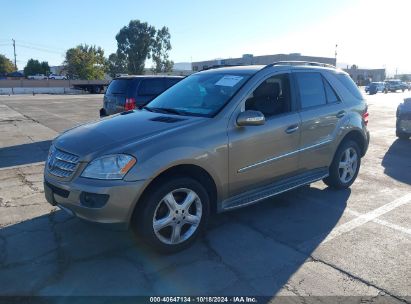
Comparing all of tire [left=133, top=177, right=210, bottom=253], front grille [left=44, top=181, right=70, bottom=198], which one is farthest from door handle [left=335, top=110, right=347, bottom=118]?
front grille [left=44, top=181, right=70, bottom=198]

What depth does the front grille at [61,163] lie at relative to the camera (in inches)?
134

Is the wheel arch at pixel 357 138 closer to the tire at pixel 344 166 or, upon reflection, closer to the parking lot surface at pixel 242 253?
the tire at pixel 344 166

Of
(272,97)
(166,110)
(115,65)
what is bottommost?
(166,110)

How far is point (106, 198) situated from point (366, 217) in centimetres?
321

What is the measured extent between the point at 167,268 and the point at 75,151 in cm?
139

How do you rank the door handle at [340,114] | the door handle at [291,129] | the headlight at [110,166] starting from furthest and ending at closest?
the door handle at [340,114] → the door handle at [291,129] → the headlight at [110,166]

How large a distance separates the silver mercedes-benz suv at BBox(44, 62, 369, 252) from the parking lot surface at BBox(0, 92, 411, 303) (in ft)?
1.18

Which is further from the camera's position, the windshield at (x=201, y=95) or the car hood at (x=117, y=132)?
the windshield at (x=201, y=95)

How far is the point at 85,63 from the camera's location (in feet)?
239

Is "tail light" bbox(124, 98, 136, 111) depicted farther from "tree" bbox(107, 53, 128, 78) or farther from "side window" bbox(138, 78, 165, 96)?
"tree" bbox(107, 53, 128, 78)

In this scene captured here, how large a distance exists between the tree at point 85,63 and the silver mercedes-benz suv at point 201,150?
7356cm

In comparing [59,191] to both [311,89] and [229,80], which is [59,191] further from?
[311,89]

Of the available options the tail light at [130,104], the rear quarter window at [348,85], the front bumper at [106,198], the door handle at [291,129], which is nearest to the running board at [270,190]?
the door handle at [291,129]

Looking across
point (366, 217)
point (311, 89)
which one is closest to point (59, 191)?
point (311, 89)
